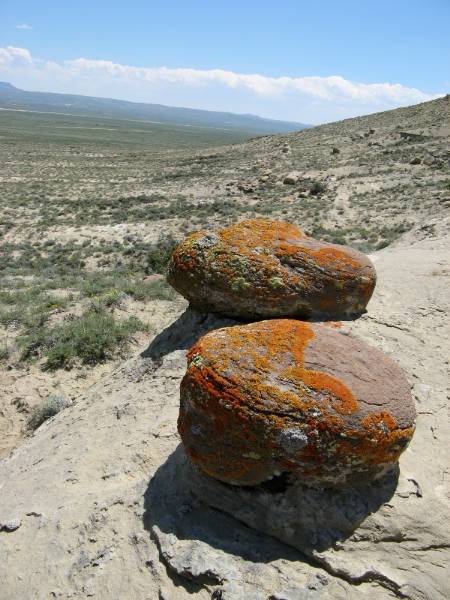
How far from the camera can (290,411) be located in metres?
4.21

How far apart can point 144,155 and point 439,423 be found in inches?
3033

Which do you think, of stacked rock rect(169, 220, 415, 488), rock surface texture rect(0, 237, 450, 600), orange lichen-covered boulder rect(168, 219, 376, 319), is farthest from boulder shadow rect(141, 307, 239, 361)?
stacked rock rect(169, 220, 415, 488)

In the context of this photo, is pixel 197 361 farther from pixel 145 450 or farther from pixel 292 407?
pixel 145 450

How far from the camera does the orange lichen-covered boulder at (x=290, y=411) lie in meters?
4.21

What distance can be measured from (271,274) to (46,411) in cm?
558

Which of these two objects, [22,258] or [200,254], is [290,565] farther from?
[22,258]

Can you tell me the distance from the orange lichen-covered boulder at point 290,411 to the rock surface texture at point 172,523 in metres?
0.64

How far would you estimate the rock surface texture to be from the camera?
4.22 m

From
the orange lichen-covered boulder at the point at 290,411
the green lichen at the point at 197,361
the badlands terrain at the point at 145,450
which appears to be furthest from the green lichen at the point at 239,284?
the green lichen at the point at 197,361

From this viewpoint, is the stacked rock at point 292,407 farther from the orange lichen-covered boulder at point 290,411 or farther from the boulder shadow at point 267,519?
the boulder shadow at point 267,519

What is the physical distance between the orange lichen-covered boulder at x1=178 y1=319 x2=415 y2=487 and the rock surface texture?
0.64 m

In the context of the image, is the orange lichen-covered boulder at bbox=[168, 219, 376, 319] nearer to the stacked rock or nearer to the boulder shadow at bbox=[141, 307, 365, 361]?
the boulder shadow at bbox=[141, 307, 365, 361]

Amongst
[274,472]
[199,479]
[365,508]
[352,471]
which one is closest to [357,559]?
[365,508]

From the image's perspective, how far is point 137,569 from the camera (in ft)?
15.0
